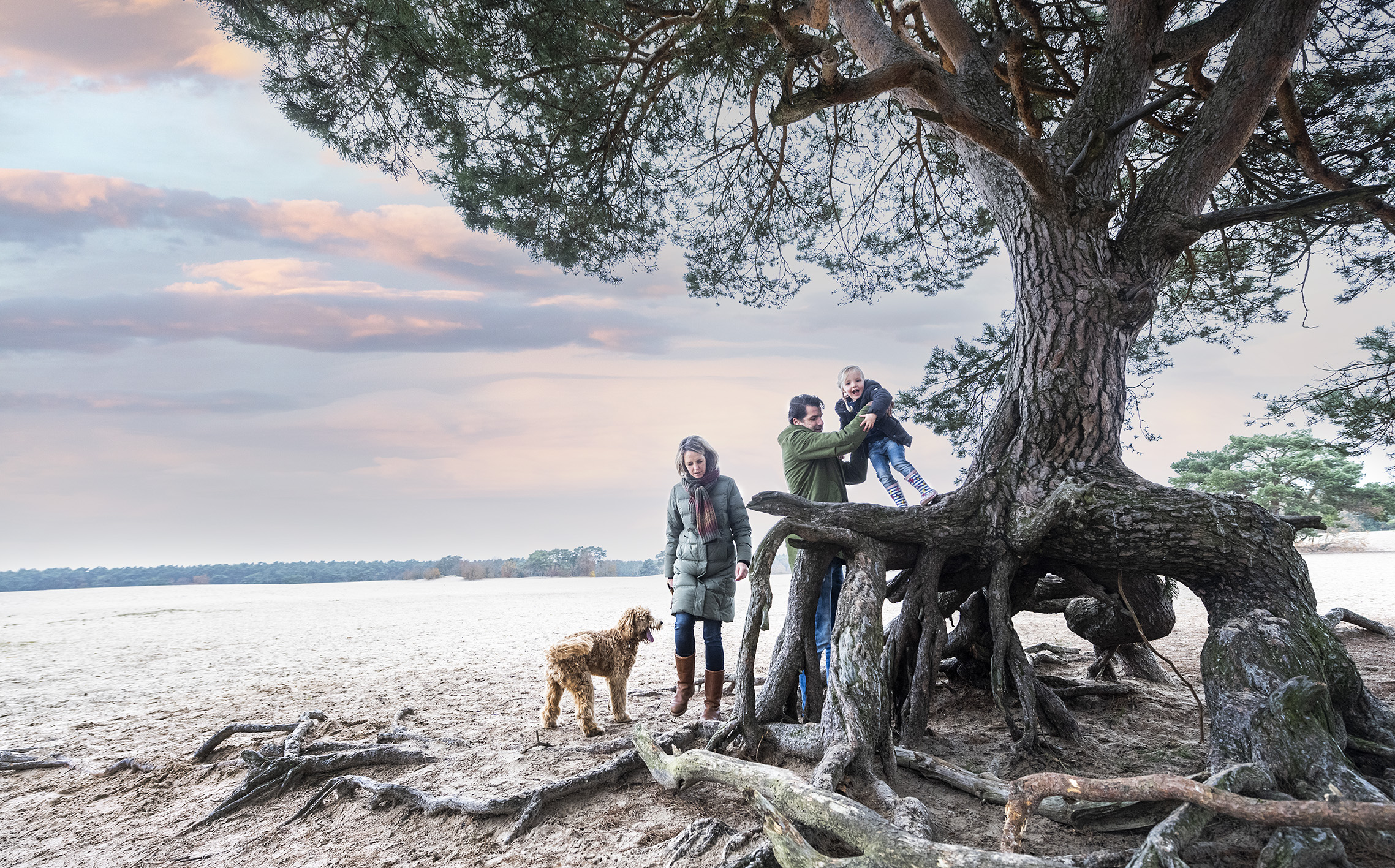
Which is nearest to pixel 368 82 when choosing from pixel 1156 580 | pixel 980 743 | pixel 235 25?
pixel 235 25

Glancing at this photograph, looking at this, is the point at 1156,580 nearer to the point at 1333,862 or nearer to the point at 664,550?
the point at 1333,862

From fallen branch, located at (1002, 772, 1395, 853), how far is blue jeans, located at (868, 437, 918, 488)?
242 cm

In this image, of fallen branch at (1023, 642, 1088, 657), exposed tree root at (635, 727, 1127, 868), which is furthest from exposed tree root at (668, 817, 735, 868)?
fallen branch at (1023, 642, 1088, 657)

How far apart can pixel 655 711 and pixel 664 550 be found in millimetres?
1230

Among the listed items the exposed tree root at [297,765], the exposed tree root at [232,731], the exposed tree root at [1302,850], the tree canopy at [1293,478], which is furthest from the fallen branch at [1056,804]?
the tree canopy at [1293,478]

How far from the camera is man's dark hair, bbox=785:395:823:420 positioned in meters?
4.38

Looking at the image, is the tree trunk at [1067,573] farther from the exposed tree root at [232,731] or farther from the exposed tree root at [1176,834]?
→ the exposed tree root at [232,731]

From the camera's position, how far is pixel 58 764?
4.33m

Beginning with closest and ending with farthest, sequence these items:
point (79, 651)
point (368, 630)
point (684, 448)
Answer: point (684, 448) < point (79, 651) < point (368, 630)

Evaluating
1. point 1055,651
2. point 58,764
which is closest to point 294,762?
point 58,764

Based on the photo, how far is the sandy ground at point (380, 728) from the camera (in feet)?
9.57

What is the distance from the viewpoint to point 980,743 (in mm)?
3730

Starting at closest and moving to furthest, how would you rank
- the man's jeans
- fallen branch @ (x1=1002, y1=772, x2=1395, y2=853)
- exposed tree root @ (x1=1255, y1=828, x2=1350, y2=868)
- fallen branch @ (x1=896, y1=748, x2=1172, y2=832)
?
fallen branch @ (x1=1002, y1=772, x2=1395, y2=853)
exposed tree root @ (x1=1255, y1=828, x2=1350, y2=868)
fallen branch @ (x1=896, y1=748, x2=1172, y2=832)
the man's jeans

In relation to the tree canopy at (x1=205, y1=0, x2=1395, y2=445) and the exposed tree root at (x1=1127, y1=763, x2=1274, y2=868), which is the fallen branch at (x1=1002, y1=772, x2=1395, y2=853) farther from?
the tree canopy at (x1=205, y1=0, x2=1395, y2=445)
